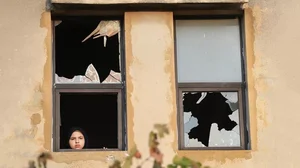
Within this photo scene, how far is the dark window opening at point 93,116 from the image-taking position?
10305 mm

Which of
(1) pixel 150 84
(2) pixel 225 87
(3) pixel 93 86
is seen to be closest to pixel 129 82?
(1) pixel 150 84

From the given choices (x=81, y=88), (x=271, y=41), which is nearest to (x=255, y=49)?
(x=271, y=41)

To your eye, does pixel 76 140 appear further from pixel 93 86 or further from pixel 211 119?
pixel 211 119

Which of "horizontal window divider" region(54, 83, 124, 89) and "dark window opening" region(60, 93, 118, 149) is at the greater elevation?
"horizontal window divider" region(54, 83, 124, 89)

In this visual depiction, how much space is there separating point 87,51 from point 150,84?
81 cm

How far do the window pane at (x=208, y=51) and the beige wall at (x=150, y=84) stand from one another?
0.64 ft

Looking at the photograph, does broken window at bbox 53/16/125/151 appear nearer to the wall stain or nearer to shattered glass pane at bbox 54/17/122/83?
shattered glass pane at bbox 54/17/122/83

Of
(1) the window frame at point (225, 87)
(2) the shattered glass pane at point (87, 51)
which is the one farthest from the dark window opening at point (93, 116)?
(1) the window frame at point (225, 87)

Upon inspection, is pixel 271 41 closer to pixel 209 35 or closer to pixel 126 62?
pixel 209 35

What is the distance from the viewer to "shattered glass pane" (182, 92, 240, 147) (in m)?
10.3

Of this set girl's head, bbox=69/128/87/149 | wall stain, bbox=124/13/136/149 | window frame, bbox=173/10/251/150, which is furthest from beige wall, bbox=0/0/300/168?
girl's head, bbox=69/128/87/149

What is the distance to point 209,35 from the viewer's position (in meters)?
10.6

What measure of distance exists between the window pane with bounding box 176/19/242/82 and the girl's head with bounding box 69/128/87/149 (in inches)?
46.2

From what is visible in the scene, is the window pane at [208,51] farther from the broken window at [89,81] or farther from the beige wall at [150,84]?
the broken window at [89,81]
